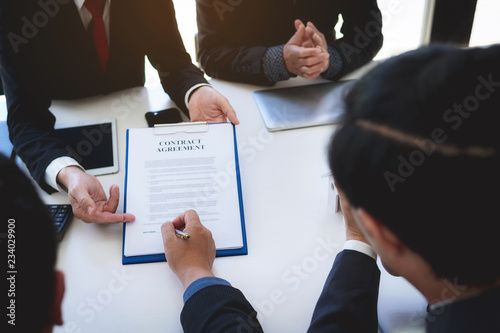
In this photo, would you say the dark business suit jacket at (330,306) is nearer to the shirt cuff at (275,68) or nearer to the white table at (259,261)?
the white table at (259,261)

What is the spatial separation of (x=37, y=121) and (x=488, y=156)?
1.11m

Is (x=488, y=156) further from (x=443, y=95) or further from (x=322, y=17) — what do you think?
(x=322, y=17)

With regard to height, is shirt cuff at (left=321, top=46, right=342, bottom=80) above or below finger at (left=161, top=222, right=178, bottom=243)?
above

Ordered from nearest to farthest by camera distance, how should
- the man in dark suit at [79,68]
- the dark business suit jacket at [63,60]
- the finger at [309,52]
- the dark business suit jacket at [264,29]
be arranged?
the man in dark suit at [79,68]
the dark business suit jacket at [63,60]
the finger at [309,52]
the dark business suit jacket at [264,29]

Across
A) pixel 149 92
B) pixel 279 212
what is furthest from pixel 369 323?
pixel 149 92

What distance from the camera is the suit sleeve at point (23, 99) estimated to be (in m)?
1.06

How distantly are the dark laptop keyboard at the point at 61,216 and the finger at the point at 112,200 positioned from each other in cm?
9

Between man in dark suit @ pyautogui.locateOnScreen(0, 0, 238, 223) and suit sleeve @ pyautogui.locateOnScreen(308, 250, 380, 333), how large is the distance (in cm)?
47

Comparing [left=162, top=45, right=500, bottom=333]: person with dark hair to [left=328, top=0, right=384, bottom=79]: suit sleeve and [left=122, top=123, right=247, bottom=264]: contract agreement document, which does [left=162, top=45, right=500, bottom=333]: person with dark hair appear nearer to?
[left=122, top=123, right=247, bottom=264]: contract agreement document

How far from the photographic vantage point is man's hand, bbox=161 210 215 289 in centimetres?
78

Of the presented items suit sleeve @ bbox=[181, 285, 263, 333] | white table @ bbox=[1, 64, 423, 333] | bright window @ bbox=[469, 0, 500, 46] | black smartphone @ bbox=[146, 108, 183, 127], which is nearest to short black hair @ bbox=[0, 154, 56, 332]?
white table @ bbox=[1, 64, 423, 333]

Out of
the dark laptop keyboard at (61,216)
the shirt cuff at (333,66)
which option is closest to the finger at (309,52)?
the shirt cuff at (333,66)

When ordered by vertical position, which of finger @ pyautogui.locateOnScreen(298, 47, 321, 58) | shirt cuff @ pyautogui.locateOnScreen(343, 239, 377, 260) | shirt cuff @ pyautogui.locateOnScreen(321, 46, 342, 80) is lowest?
shirt cuff @ pyautogui.locateOnScreen(343, 239, 377, 260)

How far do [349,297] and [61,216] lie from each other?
66 centimetres
